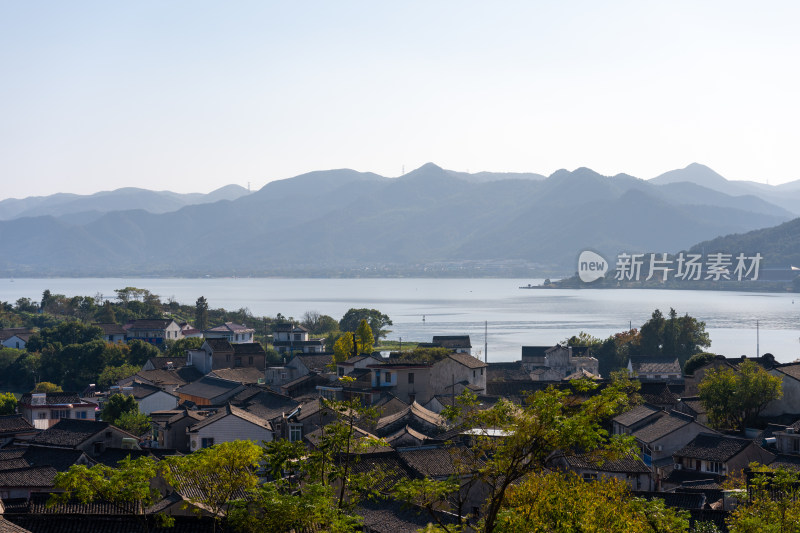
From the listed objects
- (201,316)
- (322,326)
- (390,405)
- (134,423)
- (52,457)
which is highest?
(201,316)

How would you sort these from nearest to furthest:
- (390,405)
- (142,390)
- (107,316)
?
(390,405), (142,390), (107,316)

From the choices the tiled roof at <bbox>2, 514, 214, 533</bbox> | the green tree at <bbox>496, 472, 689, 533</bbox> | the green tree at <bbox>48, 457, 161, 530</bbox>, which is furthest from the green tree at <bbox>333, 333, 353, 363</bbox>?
the green tree at <bbox>496, 472, 689, 533</bbox>

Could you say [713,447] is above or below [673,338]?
below

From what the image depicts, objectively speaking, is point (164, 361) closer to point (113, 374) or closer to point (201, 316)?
point (113, 374)

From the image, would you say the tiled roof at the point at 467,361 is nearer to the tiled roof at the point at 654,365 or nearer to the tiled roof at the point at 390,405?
the tiled roof at the point at 390,405

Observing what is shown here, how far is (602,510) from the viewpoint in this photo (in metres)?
9.08

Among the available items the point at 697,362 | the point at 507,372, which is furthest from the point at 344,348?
the point at 697,362

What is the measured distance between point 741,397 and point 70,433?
21.1 metres

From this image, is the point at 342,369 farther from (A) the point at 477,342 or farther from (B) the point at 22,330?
(A) the point at 477,342

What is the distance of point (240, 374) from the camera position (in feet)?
146

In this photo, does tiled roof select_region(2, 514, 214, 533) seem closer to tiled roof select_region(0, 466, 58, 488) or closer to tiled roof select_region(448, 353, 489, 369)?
tiled roof select_region(0, 466, 58, 488)

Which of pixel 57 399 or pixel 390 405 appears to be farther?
pixel 57 399

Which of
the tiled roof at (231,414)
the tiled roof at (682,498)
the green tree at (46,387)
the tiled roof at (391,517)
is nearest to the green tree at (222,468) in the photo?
the tiled roof at (391,517)

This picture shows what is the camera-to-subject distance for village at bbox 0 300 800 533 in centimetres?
1233
